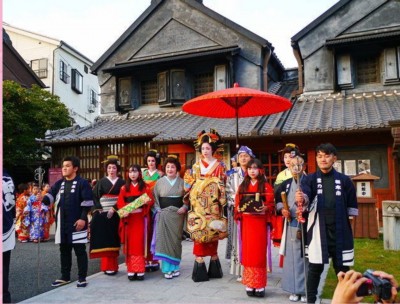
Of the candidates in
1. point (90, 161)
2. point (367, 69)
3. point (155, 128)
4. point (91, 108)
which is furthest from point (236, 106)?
point (91, 108)

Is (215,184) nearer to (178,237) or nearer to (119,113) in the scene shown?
(178,237)

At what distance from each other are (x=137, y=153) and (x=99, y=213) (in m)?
7.35

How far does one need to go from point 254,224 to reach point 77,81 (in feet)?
84.1

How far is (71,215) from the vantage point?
568 centimetres

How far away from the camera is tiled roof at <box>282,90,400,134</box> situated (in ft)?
33.8

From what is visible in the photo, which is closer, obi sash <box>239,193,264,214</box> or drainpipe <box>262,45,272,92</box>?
obi sash <box>239,193,264,214</box>

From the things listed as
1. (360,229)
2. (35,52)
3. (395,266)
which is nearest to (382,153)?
(360,229)

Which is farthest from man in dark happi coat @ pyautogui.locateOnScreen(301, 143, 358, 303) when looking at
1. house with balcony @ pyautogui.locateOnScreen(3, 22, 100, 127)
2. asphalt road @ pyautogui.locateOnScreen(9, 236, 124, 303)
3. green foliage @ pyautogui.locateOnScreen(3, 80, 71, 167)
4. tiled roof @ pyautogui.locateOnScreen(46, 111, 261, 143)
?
house with balcony @ pyautogui.locateOnScreen(3, 22, 100, 127)

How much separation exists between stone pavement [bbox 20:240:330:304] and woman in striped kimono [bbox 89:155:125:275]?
0.30 meters

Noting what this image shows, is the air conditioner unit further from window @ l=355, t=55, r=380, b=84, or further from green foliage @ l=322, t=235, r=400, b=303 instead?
green foliage @ l=322, t=235, r=400, b=303

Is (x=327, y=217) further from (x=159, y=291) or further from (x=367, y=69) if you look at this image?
(x=367, y=69)

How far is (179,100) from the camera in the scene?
1490 centimetres

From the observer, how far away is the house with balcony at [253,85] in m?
10.9

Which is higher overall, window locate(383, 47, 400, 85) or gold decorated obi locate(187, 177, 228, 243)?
window locate(383, 47, 400, 85)
